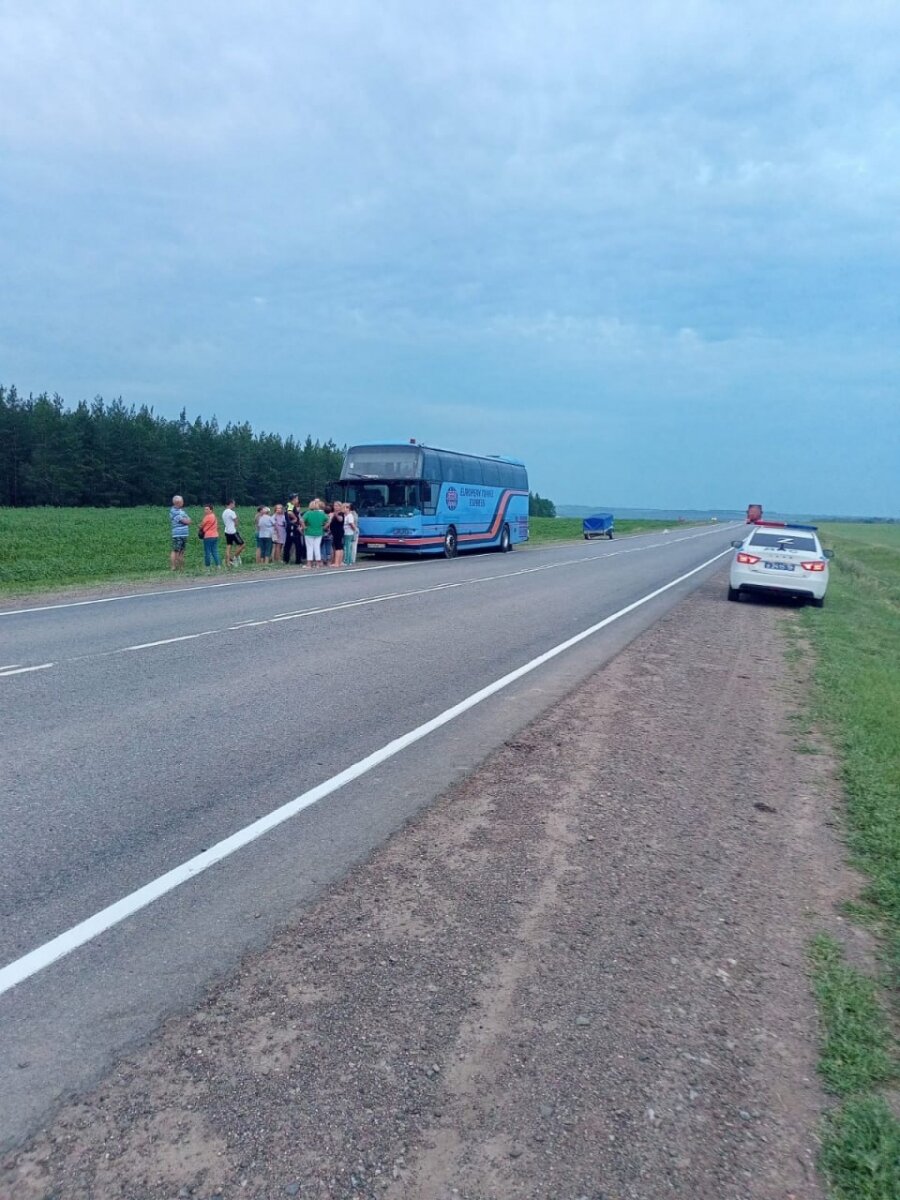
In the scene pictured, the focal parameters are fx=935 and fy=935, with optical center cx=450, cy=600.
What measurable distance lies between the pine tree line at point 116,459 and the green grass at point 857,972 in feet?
274

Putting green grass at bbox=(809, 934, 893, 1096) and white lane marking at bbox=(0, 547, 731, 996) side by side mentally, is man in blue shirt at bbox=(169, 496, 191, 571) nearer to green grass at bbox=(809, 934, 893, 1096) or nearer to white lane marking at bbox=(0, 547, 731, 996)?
white lane marking at bbox=(0, 547, 731, 996)

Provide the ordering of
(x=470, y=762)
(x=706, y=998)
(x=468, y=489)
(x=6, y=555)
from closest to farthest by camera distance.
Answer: (x=706, y=998) < (x=470, y=762) < (x=6, y=555) < (x=468, y=489)

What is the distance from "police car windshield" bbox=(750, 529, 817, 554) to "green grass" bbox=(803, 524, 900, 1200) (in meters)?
7.13

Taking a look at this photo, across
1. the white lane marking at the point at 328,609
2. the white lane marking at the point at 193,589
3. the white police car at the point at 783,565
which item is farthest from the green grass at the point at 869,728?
the white lane marking at the point at 193,589

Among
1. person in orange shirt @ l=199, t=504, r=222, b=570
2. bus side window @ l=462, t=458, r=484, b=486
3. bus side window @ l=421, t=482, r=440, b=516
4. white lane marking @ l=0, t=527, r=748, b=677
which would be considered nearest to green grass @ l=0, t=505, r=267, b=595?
person in orange shirt @ l=199, t=504, r=222, b=570

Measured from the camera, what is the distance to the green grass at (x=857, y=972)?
2.87 meters

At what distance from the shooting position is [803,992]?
12.6 feet

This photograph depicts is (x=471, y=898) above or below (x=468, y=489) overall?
below

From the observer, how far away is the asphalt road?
12.2 ft

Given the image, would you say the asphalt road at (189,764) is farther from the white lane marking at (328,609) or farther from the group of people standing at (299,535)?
the group of people standing at (299,535)

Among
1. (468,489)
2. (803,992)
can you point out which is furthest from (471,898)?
(468,489)

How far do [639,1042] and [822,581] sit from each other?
56.5 ft

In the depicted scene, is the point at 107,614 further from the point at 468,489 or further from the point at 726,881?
the point at 468,489

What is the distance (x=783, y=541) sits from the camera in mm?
19391
